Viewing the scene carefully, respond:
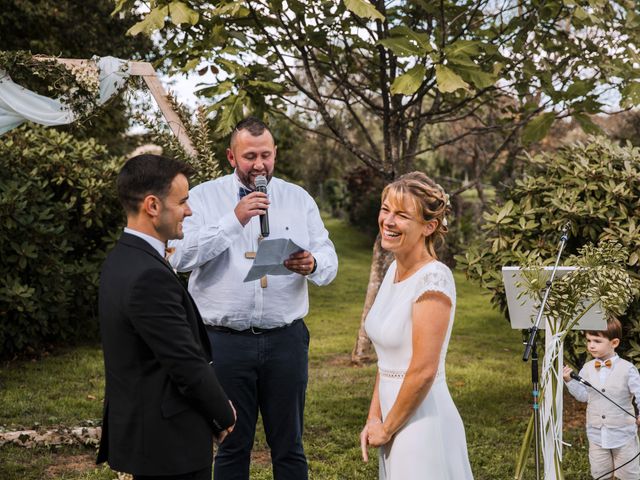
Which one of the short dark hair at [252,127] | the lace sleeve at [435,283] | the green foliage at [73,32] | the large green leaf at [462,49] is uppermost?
the green foliage at [73,32]

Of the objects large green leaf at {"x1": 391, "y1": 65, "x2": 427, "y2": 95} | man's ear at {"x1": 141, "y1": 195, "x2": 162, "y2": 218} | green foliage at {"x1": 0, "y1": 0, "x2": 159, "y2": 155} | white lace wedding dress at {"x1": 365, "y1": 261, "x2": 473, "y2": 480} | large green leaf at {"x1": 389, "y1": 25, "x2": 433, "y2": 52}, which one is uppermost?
green foliage at {"x1": 0, "y1": 0, "x2": 159, "y2": 155}

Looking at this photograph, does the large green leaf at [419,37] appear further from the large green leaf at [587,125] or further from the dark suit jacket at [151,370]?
the dark suit jacket at [151,370]

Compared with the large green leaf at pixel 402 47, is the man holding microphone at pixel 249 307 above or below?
below

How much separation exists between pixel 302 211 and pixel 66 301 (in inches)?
246

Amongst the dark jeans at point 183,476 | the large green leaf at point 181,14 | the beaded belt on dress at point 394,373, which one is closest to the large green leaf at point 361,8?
the large green leaf at point 181,14

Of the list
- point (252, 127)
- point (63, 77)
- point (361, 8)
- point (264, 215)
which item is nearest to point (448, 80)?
point (361, 8)

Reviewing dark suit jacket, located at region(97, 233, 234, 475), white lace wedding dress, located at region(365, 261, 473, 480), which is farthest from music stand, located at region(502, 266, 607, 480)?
dark suit jacket, located at region(97, 233, 234, 475)

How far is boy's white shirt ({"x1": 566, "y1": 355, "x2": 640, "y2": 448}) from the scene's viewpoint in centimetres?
472

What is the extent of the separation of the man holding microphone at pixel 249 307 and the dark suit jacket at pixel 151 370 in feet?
3.46

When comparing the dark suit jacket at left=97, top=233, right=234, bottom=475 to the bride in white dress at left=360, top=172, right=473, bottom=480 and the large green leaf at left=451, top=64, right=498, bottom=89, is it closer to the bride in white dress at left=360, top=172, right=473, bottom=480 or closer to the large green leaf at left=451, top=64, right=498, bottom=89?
the bride in white dress at left=360, top=172, right=473, bottom=480

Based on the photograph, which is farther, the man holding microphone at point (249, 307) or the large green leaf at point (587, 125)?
the large green leaf at point (587, 125)

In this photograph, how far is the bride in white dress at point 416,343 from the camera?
2.98 m

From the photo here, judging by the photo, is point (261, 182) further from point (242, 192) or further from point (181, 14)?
point (181, 14)

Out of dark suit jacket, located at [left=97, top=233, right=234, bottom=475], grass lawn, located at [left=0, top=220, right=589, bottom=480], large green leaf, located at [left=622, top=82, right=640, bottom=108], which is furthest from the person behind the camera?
large green leaf, located at [left=622, top=82, right=640, bottom=108]
